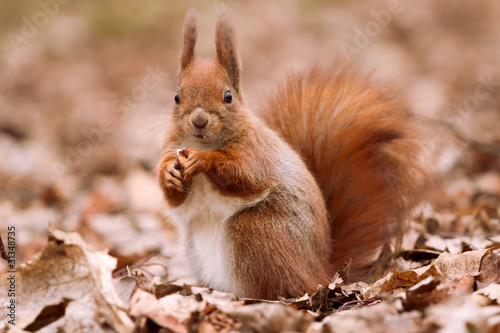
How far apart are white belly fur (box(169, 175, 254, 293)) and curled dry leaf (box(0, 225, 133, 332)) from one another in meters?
0.61

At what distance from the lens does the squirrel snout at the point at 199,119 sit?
2457 millimetres

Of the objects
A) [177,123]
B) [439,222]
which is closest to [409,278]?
[177,123]

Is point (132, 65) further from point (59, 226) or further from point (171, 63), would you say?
point (59, 226)

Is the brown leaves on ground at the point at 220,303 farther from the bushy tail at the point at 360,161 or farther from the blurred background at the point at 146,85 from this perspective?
the blurred background at the point at 146,85

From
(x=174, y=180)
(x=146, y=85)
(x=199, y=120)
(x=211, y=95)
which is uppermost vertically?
(x=146, y=85)

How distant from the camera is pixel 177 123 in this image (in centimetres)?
262

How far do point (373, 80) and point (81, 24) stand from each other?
8.05 metres

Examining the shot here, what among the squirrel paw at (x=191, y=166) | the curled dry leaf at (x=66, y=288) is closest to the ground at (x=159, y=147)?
the curled dry leaf at (x=66, y=288)

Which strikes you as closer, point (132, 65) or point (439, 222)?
point (439, 222)

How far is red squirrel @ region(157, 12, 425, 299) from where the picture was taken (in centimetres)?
241

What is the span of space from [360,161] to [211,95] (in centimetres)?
86

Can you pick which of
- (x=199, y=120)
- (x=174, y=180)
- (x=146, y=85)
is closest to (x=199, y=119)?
(x=199, y=120)

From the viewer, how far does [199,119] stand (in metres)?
2.46

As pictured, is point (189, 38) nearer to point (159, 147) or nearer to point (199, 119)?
point (199, 119)
